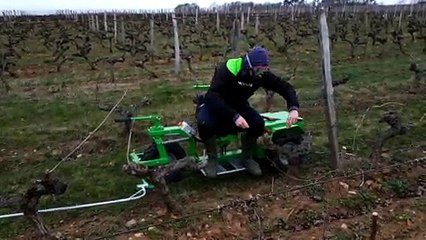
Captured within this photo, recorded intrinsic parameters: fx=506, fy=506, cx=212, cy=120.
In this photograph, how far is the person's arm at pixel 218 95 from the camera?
4852mm

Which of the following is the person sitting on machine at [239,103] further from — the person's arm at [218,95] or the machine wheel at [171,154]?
the machine wheel at [171,154]

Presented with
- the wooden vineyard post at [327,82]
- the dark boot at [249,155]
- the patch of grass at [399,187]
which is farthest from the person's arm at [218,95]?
the patch of grass at [399,187]

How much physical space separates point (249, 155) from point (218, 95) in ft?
2.99

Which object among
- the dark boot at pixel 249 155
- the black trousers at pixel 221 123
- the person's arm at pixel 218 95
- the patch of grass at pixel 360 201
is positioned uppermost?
the person's arm at pixel 218 95

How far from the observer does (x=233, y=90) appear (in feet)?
16.7

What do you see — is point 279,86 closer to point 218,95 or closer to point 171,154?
point 218,95

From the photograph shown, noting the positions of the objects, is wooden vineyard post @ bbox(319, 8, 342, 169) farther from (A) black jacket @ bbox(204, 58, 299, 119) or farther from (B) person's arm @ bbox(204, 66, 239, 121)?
(B) person's arm @ bbox(204, 66, 239, 121)

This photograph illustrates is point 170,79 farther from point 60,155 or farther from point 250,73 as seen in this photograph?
point 250,73


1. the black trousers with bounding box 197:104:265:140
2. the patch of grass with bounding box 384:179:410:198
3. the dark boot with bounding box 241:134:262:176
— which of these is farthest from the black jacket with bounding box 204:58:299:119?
the patch of grass with bounding box 384:179:410:198

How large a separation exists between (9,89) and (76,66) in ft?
15.8

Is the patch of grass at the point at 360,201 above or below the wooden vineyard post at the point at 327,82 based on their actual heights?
below

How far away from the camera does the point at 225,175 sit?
5.67 m

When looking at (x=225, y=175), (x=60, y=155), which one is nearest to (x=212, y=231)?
(x=225, y=175)

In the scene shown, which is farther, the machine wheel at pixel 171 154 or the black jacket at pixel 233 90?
the machine wheel at pixel 171 154
